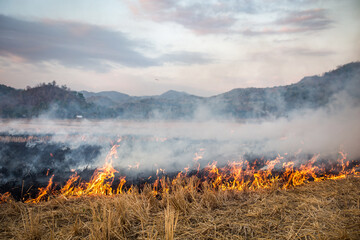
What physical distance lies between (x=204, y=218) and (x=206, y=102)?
1166 inches

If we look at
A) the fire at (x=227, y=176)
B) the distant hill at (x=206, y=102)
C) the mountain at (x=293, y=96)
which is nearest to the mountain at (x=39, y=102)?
the distant hill at (x=206, y=102)

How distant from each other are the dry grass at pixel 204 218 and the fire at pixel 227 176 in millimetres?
1212

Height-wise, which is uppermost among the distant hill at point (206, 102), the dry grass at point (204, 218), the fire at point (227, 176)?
the distant hill at point (206, 102)

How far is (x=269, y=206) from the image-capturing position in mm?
3381

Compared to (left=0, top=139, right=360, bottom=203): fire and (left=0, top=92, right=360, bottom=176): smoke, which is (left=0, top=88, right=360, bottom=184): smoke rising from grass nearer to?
(left=0, top=92, right=360, bottom=176): smoke

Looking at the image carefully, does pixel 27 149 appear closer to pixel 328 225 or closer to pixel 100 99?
pixel 328 225

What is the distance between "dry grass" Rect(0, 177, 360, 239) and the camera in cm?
250

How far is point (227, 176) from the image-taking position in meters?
7.27

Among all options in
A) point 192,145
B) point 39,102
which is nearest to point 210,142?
point 192,145

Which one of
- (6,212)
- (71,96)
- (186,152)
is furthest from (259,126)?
(71,96)

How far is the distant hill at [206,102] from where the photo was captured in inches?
719

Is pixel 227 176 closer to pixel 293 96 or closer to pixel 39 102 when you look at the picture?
pixel 39 102

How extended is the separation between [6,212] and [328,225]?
5.23 metres

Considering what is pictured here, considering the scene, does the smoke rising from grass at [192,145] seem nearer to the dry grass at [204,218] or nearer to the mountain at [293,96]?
the mountain at [293,96]
